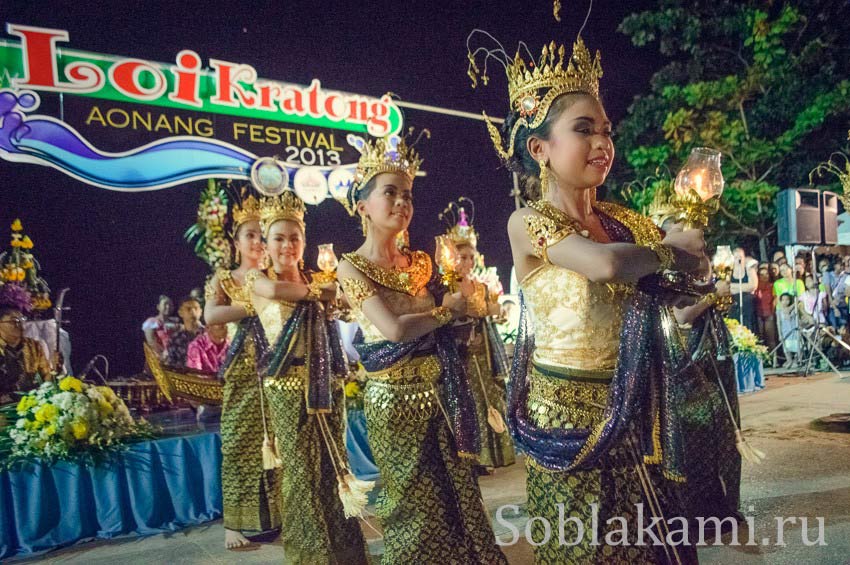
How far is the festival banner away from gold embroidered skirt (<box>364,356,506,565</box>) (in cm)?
671

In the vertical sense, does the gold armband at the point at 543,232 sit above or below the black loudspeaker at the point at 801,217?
below

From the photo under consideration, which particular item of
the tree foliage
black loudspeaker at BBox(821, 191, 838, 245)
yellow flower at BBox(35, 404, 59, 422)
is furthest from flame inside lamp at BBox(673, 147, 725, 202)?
the tree foliage

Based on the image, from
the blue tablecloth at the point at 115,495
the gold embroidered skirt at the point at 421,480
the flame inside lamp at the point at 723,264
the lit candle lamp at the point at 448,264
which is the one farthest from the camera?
the blue tablecloth at the point at 115,495

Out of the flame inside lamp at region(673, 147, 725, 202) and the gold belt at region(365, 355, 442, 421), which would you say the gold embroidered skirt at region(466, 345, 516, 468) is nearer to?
the gold belt at region(365, 355, 442, 421)

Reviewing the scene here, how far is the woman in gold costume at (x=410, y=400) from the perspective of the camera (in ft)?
9.29

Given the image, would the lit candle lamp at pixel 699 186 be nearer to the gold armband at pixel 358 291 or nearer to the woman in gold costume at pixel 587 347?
the woman in gold costume at pixel 587 347

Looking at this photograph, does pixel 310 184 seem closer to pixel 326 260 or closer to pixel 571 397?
pixel 326 260

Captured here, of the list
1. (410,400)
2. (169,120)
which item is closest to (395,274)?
(410,400)

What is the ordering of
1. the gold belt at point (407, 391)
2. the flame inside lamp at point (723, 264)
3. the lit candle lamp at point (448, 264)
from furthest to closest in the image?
the flame inside lamp at point (723, 264) < the lit candle lamp at point (448, 264) < the gold belt at point (407, 391)

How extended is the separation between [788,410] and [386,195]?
704 cm

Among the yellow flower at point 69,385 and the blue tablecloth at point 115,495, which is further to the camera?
the yellow flower at point 69,385

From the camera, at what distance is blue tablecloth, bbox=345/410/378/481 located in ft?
18.7

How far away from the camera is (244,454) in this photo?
4.38 metres

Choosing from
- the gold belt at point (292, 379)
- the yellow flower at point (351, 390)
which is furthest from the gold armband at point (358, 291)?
the yellow flower at point (351, 390)
